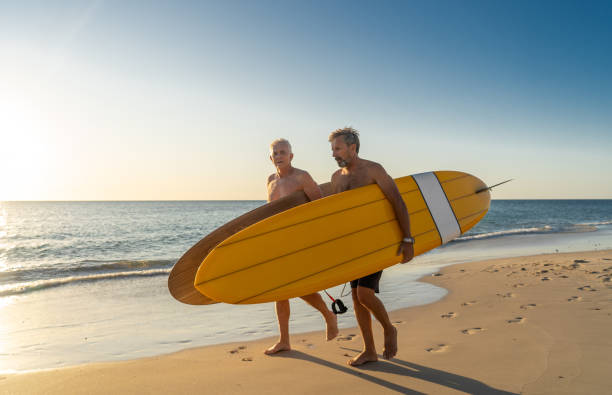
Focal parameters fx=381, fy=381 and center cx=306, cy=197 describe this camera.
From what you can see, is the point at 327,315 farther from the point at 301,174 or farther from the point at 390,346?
the point at 301,174

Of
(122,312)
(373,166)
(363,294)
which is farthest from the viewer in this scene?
(122,312)

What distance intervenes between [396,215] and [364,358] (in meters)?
1.07

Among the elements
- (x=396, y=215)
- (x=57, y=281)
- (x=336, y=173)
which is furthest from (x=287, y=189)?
(x=57, y=281)

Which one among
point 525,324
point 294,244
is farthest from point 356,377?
point 525,324

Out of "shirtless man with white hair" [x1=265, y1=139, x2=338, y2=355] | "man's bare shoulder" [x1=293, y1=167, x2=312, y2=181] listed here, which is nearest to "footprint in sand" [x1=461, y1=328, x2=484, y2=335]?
"shirtless man with white hair" [x1=265, y1=139, x2=338, y2=355]

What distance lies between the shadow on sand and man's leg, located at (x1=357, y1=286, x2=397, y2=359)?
0.11 m

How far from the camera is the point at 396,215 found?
294cm

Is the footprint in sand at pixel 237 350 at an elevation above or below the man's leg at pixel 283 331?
below

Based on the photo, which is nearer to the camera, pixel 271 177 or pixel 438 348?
pixel 438 348

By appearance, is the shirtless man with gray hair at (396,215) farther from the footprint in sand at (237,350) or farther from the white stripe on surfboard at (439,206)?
the footprint in sand at (237,350)

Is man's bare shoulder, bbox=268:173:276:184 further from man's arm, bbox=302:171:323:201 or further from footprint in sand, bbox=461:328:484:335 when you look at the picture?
footprint in sand, bbox=461:328:484:335

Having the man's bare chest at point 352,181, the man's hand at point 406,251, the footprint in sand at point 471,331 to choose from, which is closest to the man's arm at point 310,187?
the man's bare chest at point 352,181

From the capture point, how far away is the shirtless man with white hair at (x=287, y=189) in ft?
10.0

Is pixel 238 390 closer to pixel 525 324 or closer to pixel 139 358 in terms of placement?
pixel 139 358
